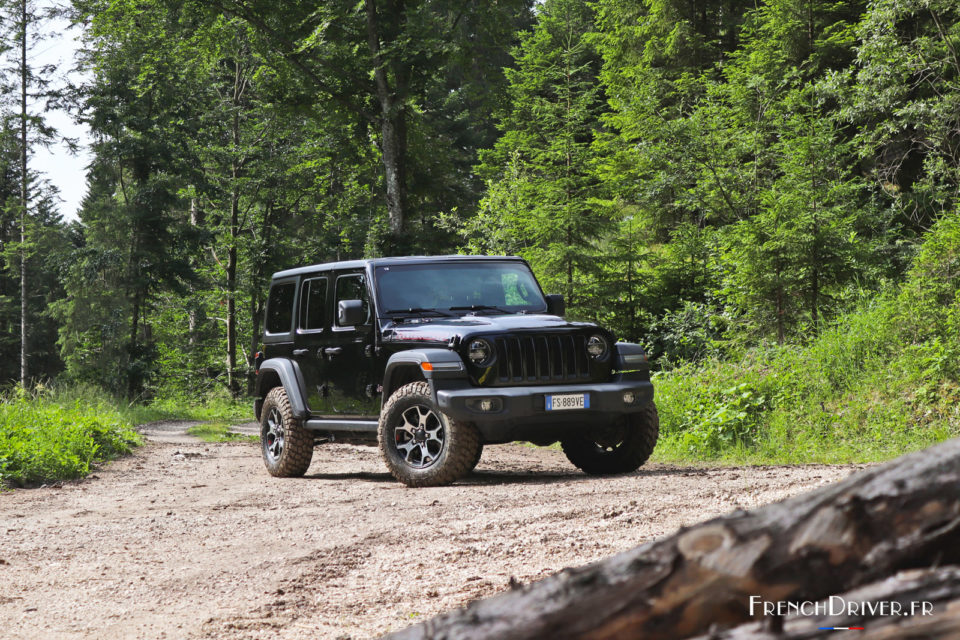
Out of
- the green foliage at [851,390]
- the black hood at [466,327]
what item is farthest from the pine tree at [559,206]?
the black hood at [466,327]

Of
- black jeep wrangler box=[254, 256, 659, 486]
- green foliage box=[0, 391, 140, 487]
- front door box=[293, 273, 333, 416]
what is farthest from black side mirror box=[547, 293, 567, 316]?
green foliage box=[0, 391, 140, 487]

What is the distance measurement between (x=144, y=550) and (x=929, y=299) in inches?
359

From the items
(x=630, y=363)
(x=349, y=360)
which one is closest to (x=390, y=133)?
(x=349, y=360)

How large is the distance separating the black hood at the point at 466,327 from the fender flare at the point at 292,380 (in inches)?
61.2

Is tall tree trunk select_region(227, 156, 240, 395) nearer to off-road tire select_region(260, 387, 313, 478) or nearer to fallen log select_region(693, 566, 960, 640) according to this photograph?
off-road tire select_region(260, 387, 313, 478)

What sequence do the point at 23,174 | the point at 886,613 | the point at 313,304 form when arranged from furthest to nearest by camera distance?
the point at 23,174 < the point at 313,304 < the point at 886,613

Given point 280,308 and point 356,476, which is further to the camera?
point 280,308

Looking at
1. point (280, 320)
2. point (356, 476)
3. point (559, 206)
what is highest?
point (559, 206)

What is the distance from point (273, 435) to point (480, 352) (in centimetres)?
336

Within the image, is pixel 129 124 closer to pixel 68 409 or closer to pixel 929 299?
pixel 68 409

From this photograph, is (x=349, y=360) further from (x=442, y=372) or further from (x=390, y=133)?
(x=390, y=133)

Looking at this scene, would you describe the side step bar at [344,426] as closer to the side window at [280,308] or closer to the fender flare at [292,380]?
the fender flare at [292,380]

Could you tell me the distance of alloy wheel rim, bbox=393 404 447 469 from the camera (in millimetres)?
8297

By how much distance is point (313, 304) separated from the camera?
1015 centimetres
